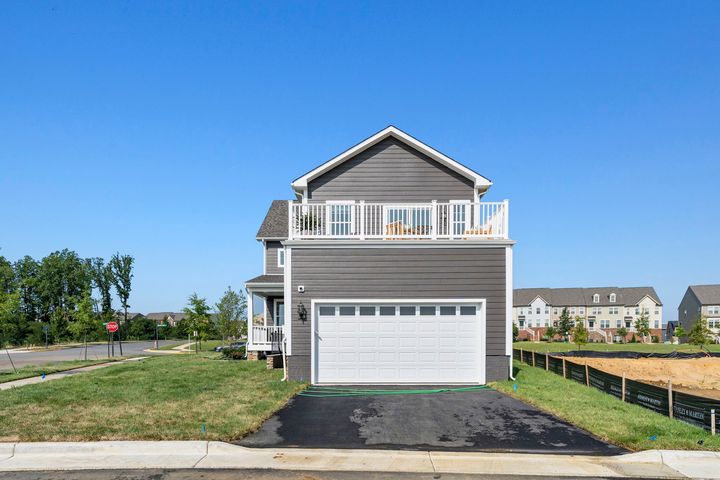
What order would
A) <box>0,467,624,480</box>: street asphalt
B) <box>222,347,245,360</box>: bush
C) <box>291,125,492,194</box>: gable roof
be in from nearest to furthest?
<box>0,467,624,480</box>: street asphalt → <box>291,125,492,194</box>: gable roof → <box>222,347,245,360</box>: bush

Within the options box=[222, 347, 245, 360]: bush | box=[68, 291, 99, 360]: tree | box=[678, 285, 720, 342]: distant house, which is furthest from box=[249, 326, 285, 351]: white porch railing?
box=[678, 285, 720, 342]: distant house

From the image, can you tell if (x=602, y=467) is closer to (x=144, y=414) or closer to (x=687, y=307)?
(x=144, y=414)

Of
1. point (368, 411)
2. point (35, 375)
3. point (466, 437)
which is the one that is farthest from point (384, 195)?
point (35, 375)

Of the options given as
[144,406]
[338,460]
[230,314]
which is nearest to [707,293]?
[230,314]

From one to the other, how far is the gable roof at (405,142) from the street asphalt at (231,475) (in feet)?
37.9

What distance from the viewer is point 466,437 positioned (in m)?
7.90

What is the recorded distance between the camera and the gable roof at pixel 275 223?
23.0 metres

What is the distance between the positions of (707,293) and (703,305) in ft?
8.72

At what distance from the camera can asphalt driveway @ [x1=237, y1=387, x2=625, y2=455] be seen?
Answer: 7449mm

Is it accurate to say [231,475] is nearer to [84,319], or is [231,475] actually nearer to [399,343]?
[399,343]

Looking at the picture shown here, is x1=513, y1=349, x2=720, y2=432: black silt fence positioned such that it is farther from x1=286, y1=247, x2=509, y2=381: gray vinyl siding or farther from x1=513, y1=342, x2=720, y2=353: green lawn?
x1=513, y1=342, x2=720, y2=353: green lawn

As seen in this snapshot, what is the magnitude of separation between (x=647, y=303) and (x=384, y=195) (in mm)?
82060

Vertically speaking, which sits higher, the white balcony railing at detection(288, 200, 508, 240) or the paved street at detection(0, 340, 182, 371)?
the white balcony railing at detection(288, 200, 508, 240)

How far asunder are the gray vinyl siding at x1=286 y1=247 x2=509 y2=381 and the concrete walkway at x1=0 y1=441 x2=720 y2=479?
6.32 metres
